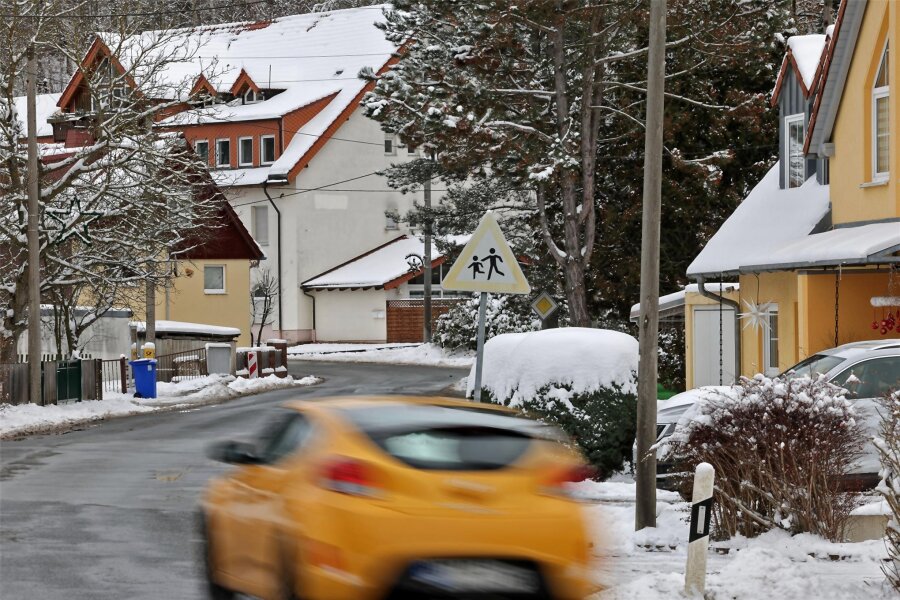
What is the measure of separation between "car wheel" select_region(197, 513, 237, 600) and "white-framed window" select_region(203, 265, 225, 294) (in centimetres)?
4585

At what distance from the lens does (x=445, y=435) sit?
304 inches

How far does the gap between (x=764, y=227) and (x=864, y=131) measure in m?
3.89

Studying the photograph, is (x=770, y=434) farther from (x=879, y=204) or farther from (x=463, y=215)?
(x=463, y=215)

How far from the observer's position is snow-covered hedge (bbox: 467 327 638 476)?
680 inches

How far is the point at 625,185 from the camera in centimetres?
3766

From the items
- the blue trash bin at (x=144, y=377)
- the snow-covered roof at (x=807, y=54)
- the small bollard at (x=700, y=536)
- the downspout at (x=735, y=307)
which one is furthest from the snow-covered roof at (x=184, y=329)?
the small bollard at (x=700, y=536)

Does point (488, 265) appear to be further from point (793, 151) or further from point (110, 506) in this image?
point (793, 151)

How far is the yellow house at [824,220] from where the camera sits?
19625mm

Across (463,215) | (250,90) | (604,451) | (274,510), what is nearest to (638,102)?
(463,215)

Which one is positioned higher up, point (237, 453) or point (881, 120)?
point (881, 120)

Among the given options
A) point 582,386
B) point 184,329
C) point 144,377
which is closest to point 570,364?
point 582,386

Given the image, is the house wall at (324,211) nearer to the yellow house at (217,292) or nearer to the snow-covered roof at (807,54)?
the yellow house at (217,292)

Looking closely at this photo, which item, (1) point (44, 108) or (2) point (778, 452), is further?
(1) point (44, 108)

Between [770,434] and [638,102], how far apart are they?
2474 cm
